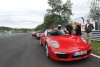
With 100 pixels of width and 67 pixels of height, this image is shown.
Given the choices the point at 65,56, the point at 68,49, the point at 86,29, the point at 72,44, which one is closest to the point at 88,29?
the point at 86,29

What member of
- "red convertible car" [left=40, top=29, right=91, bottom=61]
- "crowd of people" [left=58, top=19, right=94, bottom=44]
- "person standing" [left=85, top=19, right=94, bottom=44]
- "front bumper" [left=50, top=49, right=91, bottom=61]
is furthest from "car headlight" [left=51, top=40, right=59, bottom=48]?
"person standing" [left=85, top=19, right=94, bottom=44]

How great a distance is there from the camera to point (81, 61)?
6129mm

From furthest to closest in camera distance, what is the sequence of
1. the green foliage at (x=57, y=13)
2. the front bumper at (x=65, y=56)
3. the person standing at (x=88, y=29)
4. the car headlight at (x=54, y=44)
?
the green foliage at (x=57, y=13)
the person standing at (x=88, y=29)
the car headlight at (x=54, y=44)
the front bumper at (x=65, y=56)

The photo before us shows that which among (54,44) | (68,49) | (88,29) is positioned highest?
(88,29)

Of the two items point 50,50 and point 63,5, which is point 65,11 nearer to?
point 63,5

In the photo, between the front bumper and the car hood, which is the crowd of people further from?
the front bumper

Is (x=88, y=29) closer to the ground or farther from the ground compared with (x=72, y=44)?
farther from the ground

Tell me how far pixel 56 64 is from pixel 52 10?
1460 inches

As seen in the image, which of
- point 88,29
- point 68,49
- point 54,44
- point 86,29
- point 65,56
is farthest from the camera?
point 86,29

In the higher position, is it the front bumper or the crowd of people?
the crowd of people

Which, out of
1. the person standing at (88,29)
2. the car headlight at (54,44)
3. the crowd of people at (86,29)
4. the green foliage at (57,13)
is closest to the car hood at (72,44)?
the car headlight at (54,44)

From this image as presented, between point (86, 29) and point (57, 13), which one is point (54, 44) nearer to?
point (86, 29)

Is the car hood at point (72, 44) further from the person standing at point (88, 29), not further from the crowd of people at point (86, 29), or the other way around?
the person standing at point (88, 29)

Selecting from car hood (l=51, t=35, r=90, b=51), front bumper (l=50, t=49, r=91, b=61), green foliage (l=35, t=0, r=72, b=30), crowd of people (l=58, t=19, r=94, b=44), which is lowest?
front bumper (l=50, t=49, r=91, b=61)
